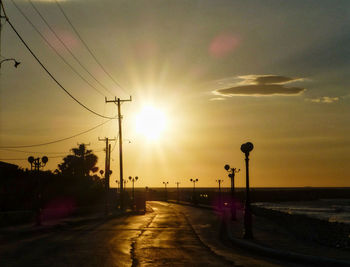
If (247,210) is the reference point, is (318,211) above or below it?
below

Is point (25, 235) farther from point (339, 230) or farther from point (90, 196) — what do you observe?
point (90, 196)

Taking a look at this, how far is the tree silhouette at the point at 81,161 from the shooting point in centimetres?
10446

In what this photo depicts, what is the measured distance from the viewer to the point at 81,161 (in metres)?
107

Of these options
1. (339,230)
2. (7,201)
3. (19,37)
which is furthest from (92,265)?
(7,201)

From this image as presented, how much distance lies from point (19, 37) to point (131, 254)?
11670 mm

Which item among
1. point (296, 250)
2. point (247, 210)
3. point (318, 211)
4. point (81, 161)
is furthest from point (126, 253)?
point (81, 161)

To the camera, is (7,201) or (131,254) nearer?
(131,254)

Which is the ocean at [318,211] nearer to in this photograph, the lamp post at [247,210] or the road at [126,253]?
the lamp post at [247,210]

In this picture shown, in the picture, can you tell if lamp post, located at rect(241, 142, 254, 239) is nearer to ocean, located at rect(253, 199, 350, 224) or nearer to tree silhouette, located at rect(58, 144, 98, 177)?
ocean, located at rect(253, 199, 350, 224)

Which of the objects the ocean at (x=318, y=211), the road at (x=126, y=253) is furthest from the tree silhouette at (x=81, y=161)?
the road at (x=126, y=253)

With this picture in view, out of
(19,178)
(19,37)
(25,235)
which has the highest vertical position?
(19,37)

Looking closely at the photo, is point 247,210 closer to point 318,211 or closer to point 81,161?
point 318,211

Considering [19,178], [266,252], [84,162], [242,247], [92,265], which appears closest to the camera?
[92,265]

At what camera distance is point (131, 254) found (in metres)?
17.3
